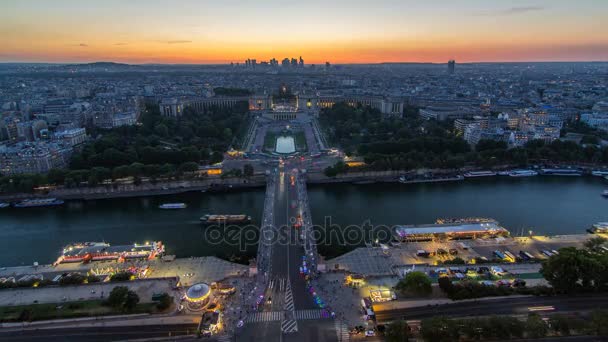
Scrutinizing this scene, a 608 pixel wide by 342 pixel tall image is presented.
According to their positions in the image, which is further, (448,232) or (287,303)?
(448,232)

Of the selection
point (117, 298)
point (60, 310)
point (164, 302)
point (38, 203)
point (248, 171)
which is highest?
point (248, 171)

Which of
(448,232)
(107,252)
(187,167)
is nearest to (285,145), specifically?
(187,167)

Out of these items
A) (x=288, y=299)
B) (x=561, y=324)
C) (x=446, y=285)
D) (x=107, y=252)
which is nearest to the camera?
(x=561, y=324)

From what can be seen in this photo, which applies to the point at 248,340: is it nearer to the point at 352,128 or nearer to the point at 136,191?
the point at 136,191

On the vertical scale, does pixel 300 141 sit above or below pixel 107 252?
above

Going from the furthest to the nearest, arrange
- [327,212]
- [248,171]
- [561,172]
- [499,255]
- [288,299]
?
[561,172] < [248,171] < [327,212] < [499,255] < [288,299]

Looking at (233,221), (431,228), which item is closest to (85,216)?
(233,221)

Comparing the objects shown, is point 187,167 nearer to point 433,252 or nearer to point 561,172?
point 433,252
